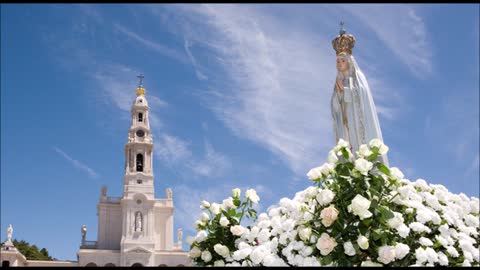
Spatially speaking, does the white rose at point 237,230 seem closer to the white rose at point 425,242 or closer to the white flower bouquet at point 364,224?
the white flower bouquet at point 364,224

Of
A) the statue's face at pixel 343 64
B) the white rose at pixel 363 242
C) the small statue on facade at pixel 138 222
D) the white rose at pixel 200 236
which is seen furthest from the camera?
the small statue on facade at pixel 138 222

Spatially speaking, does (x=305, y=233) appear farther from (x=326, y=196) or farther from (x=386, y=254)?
(x=386, y=254)

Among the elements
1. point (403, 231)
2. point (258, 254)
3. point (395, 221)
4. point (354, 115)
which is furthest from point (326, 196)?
point (354, 115)

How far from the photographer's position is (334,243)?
5.73m

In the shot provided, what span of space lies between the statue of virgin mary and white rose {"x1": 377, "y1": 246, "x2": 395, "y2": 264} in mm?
7923

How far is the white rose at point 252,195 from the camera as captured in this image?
24.7 ft

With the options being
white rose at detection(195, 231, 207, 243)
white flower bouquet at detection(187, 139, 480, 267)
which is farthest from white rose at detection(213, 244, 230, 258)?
white rose at detection(195, 231, 207, 243)

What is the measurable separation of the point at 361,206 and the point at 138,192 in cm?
5075

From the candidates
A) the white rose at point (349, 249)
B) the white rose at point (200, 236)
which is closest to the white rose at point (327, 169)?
the white rose at point (349, 249)

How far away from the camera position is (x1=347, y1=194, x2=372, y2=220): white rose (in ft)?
18.3

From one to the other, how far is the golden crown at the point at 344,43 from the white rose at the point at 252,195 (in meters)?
8.62

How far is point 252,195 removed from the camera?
7.55 meters

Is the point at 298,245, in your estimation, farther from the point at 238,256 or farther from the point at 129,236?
the point at 129,236

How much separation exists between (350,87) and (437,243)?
8813 millimetres
